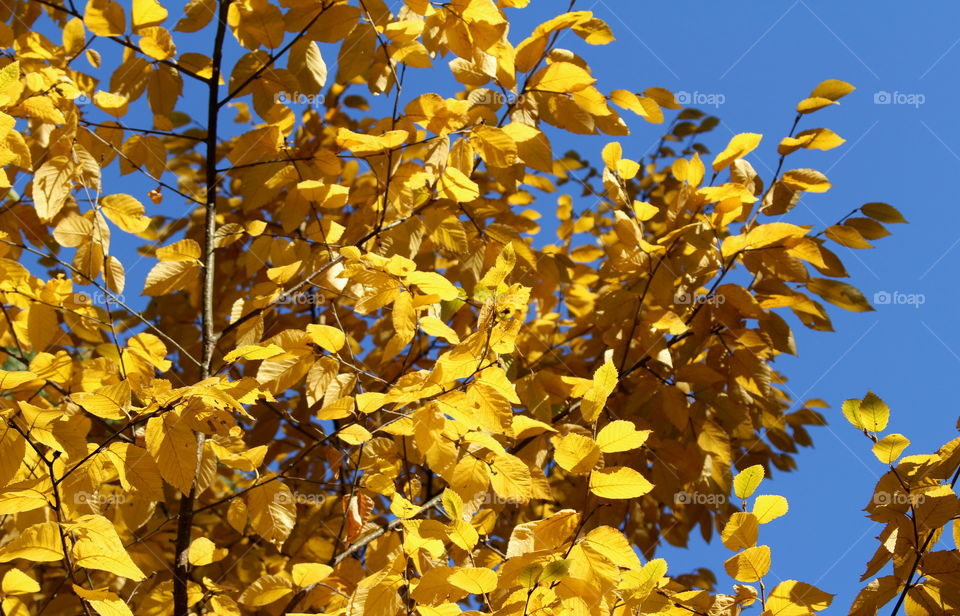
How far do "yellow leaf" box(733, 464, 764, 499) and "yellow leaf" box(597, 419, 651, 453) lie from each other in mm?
194

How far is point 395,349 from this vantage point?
168 cm

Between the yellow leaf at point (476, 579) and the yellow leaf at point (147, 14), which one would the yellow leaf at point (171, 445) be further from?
the yellow leaf at point (147, 14)

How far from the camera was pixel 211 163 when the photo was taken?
2.03 m

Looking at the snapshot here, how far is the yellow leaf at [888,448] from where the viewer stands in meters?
1.50

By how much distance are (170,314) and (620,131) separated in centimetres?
193

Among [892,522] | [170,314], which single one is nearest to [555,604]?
[892,522]

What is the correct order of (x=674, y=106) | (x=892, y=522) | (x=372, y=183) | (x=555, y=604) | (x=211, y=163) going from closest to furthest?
(x=555, y=604)
(x=892, y=522)
(x=211, y=163)
(x=674, y=106)
(x=372, y=183)

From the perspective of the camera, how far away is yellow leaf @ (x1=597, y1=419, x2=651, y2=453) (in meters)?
1.33

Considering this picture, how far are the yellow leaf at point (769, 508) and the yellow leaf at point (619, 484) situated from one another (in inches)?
8.5

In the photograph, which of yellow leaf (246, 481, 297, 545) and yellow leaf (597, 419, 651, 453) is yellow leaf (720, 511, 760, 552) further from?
yellow leaf (246, 481, 297, 545)

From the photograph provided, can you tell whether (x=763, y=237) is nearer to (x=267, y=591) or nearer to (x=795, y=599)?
(x=795, y=599)

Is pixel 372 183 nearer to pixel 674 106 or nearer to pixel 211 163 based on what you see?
pixel 211 163

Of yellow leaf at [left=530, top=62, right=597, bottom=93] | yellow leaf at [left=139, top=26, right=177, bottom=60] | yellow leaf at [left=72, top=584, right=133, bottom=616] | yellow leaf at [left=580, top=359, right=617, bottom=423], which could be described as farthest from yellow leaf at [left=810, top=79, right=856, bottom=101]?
yellow leaf at [left=72, top=584, right=133, bottom=616]

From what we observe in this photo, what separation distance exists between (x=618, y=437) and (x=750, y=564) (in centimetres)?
32
